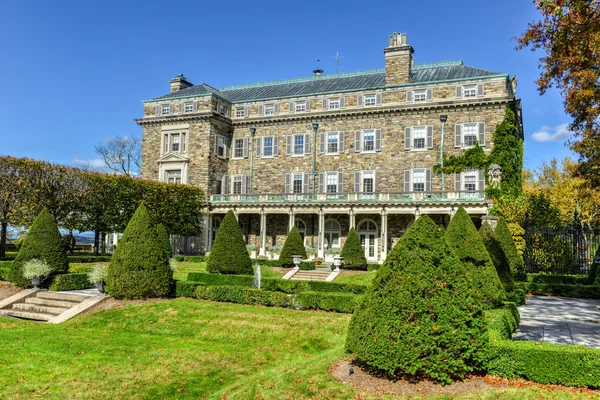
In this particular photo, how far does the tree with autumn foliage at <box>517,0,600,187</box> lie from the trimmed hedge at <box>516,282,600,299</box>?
471cm

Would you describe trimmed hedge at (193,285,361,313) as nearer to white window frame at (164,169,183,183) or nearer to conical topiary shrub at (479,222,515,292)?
conical topiary shrub at (479,222,515,292)

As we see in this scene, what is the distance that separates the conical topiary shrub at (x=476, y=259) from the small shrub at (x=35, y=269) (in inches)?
588

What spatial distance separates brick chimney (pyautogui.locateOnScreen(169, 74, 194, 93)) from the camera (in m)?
48.1

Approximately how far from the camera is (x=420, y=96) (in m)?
37.3

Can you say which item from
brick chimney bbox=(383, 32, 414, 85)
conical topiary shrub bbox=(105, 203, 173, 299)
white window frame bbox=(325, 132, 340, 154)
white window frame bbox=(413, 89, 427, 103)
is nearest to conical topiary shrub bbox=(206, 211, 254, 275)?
conical topiary shrub bbox=(105, 203, 173, 299)

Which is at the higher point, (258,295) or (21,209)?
(21,209)

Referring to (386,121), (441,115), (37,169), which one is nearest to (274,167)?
(386,121)

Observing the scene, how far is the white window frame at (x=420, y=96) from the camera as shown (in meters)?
37.2

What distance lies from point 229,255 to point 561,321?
14.2 meters

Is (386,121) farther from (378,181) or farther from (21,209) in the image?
(21,209)

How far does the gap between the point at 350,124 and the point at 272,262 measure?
46.1 feet

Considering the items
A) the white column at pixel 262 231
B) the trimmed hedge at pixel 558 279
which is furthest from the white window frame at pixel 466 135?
the white column at pixel 262 231

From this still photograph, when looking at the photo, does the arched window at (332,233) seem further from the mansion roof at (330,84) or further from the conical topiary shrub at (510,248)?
the conical topiary shrub at (510,248)

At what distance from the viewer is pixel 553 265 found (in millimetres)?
27812
